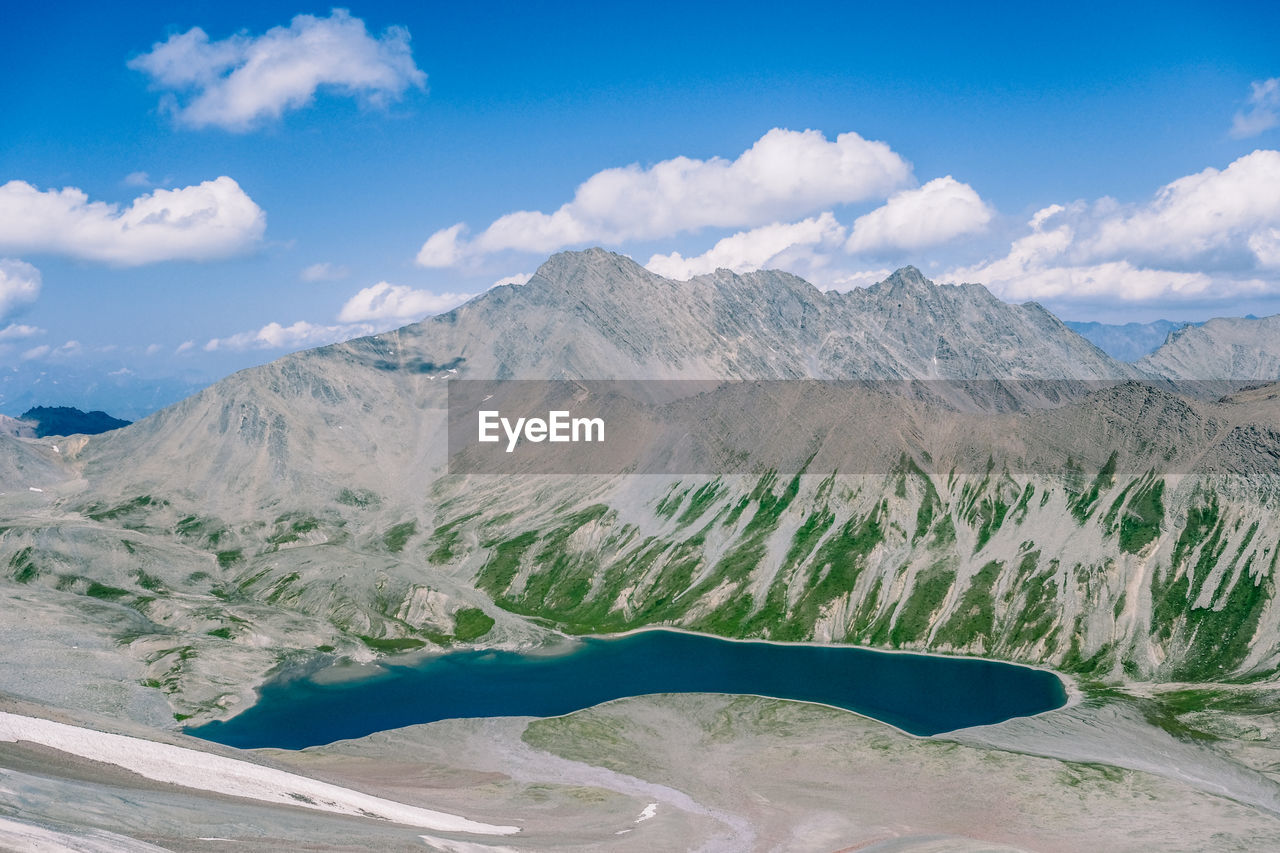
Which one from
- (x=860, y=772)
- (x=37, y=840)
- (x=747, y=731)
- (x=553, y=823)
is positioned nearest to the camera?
(x=37, y=840)

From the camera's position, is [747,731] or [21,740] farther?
[747,731]

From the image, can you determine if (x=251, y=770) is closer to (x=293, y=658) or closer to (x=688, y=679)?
(x=688, y=679)

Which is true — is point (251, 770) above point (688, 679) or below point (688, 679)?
above

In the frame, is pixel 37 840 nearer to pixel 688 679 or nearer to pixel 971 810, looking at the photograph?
pixel 971 810

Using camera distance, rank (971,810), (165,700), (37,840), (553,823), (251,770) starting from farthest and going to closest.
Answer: (165,700) → (971,810) → (553,823) → (251,770) → (37,840)

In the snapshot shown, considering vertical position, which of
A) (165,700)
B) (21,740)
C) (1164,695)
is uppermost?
(21,740)

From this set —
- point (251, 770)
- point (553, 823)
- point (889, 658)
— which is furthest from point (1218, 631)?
point (251, 770)
